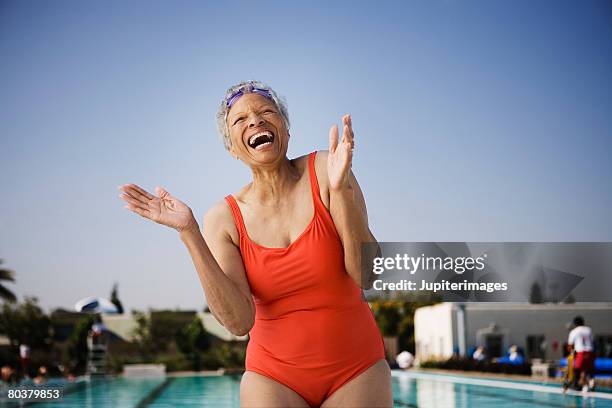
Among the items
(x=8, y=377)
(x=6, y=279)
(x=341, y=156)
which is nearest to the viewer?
(x=341, y=156)

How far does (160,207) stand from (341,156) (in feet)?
1.27

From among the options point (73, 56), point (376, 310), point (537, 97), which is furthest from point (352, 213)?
point (537, 97)


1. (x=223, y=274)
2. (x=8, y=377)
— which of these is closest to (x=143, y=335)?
(x=8, y=377)

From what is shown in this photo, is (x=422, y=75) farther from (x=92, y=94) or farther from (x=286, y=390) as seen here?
(x=286, y=390)

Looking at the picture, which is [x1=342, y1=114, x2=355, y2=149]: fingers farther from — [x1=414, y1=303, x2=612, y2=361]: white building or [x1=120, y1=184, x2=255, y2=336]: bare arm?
[x1=414, y1=303, x2=612, y2=361]: white building

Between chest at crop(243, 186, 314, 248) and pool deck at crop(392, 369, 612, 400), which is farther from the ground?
chest at crop(243, 186, 314, 248)

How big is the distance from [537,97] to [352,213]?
35.3 m

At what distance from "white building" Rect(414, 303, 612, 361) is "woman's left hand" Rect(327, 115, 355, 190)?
1825 cm

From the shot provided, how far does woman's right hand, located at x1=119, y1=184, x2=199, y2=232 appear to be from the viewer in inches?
57.3

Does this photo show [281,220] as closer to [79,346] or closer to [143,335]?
[79,346]

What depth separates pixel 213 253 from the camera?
1.57m

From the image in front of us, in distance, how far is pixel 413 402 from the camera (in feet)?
27.3

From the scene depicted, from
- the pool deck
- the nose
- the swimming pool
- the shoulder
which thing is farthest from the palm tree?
the nose

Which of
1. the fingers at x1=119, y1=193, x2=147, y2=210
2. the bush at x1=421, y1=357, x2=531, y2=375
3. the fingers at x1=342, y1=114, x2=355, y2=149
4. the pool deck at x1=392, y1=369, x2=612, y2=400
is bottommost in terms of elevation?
the pool deck at x1=392, y1=369, x2=612, y2=400
